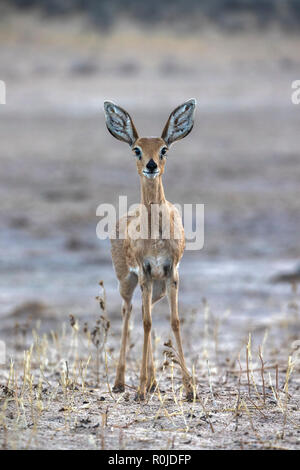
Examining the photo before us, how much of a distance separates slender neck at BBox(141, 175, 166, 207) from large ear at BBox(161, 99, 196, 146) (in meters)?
0.30

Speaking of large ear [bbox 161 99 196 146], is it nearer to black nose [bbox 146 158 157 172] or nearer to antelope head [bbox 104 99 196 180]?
antelope head [bbox 104 99 196 180]

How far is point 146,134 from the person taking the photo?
2409cm

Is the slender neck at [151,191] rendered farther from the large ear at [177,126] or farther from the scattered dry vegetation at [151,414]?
the scattered dry vegetation at [151,414]

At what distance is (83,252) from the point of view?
49.2ft

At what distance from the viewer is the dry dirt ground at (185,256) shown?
575 cm

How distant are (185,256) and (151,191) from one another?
869cm

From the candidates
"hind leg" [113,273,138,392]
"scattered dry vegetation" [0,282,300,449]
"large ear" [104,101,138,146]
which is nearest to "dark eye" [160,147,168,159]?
"large ear" [104,101,138,146]

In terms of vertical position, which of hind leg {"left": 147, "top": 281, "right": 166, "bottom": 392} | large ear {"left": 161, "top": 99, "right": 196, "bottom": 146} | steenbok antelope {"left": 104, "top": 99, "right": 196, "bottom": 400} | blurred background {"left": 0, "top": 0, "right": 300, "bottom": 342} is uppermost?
blurred background {"left": 0, "top": 0, "right": 300, "bottom": 342}

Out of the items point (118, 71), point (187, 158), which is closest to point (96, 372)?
point (187, 158)

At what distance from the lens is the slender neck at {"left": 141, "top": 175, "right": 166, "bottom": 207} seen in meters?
5.95

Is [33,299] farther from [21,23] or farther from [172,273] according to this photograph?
[21,23]

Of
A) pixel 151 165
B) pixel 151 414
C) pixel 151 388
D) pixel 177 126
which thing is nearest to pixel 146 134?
pixel 151 388

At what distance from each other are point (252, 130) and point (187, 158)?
4.28 m

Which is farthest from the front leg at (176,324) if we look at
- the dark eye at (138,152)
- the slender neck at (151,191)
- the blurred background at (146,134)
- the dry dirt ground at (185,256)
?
the blurred background at (146,134)
